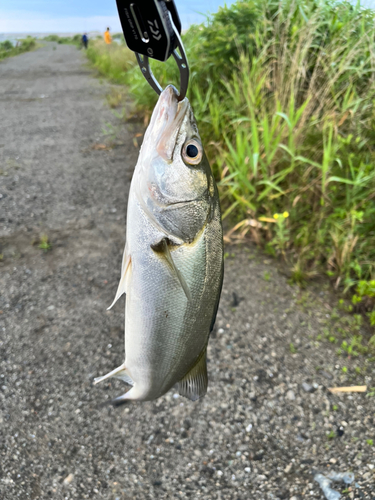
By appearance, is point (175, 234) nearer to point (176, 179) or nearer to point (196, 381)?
point (176, 179)

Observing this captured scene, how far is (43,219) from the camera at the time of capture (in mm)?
3621

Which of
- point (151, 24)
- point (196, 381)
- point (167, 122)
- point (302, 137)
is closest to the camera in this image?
point (151, 24)

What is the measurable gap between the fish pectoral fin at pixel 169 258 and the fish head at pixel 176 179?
0.04 meters

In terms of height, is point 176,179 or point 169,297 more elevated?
point 176,179

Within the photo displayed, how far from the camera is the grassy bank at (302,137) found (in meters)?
2.66

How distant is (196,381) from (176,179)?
0.73m

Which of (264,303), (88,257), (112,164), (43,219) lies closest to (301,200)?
(264,303)

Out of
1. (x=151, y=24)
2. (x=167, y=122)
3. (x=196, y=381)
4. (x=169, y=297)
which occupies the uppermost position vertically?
(x=151, y=24)

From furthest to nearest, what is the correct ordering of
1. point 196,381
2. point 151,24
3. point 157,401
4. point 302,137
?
point 302,137
point 157,401
point 196,381
point 151,24

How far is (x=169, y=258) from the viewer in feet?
3.51

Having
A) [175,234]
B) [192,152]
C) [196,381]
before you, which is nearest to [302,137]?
[192,152]

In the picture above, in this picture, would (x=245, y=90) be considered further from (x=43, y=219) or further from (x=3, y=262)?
(x=3, y=262)

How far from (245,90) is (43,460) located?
10.8 feet

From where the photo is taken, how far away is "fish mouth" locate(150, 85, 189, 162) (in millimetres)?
1017
